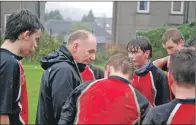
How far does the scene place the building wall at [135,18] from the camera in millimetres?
26234

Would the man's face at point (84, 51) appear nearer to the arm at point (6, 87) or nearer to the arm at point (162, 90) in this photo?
the arm at point (6, 87)

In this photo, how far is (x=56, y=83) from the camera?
10.7 feet

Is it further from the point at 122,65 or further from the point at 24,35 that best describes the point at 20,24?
the point at 122,65

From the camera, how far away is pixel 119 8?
2644cm

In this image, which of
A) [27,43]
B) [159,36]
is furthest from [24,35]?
[159,36]

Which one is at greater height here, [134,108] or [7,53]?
[7,53]

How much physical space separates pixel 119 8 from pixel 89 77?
72.4ft

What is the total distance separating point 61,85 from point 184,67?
42.4 inches

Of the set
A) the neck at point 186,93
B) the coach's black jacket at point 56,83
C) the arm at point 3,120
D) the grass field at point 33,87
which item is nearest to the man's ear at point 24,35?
the coach's black jacket at point 56,83

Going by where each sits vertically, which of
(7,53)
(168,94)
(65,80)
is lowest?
(168,94)

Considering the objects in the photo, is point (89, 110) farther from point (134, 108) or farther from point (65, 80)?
point (65, 80)

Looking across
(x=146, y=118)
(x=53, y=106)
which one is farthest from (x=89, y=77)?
(x=146, y=118)

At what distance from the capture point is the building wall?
26.2 metres

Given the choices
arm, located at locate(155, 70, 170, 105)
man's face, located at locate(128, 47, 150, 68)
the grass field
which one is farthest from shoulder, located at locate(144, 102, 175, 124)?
the grass field
